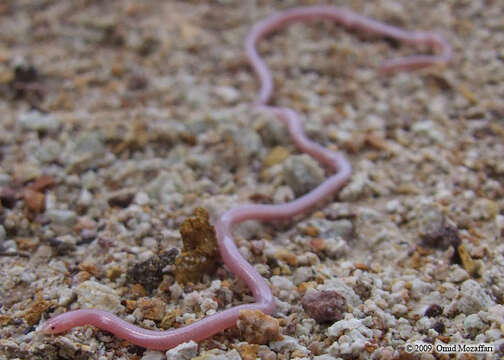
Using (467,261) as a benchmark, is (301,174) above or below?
above

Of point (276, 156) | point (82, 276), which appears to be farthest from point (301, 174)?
point (82, 276)

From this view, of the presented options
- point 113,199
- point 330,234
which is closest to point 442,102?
point 330,234

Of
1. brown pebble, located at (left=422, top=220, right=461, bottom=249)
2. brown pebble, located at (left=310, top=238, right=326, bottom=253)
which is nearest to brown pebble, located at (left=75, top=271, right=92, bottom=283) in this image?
brown pebble, located at (left=310, top=238, right=326, bottom=253)

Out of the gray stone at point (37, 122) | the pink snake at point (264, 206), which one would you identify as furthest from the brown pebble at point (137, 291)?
the gray stone at point (37, 122)

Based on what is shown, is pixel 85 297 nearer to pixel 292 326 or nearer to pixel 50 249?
pixel 50 249

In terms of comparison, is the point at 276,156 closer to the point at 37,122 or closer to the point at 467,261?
the point at 467,261

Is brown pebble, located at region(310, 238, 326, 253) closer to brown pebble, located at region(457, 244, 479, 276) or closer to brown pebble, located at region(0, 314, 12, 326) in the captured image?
brown pebble, located at region(457, 244, 479, 276)

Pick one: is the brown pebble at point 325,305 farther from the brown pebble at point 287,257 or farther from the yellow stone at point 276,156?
the yellow stone at point 276,156
